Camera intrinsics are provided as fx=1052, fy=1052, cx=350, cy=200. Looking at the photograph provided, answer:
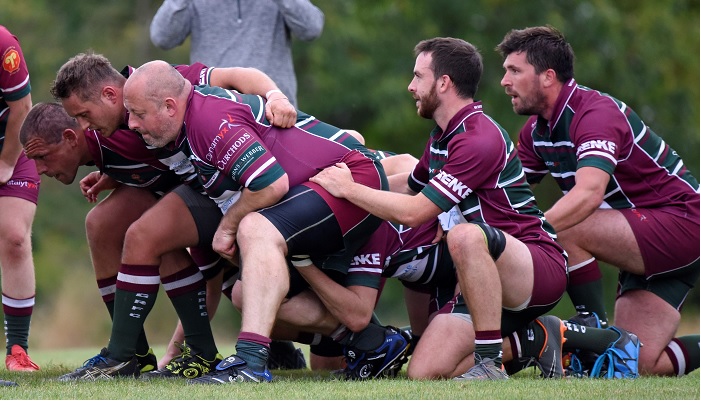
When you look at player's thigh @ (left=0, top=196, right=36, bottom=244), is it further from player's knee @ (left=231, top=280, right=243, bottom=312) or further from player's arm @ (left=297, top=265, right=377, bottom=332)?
player's arm @ (left=297, top=265, right=377, bottom=332)

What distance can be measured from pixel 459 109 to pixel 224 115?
4.05ft

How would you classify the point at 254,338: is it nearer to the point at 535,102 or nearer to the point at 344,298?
the point at 344,298

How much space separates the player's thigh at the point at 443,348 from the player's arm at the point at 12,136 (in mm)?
2593

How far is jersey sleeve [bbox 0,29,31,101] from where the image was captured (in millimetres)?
5801

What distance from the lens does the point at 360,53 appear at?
19516mm

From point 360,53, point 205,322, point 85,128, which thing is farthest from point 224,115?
point 360,53

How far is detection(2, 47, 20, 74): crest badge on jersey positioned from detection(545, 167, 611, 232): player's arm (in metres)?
3.05

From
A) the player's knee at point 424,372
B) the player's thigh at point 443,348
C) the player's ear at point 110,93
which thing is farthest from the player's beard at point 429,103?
the player's ear at point 110,93

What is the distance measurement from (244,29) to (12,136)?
1977mm

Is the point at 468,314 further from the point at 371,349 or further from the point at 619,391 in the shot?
the point at 619,391

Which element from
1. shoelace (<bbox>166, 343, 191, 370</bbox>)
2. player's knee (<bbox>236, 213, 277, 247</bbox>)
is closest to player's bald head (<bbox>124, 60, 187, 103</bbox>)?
player's knee (<bbox>236, 213, 277, 247</bbox>)

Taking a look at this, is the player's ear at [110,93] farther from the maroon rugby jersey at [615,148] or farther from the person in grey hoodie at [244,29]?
the maroon rugby jersey at [615,148]

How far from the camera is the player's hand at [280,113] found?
5.28 metres

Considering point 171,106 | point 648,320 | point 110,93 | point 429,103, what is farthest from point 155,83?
point 648,320
